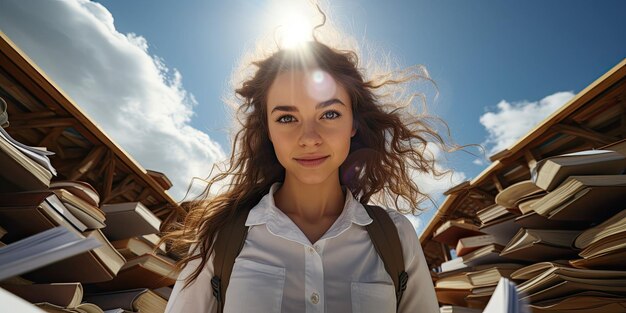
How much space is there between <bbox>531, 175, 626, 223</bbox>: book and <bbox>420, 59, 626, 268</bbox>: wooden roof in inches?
13.2

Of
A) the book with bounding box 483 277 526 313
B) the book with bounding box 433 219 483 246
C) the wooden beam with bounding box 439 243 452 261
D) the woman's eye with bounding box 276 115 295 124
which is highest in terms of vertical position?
the wooden beam with bounding box 439 243 452 261

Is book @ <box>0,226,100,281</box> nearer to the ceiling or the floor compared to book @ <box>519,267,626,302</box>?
nearer to the floor

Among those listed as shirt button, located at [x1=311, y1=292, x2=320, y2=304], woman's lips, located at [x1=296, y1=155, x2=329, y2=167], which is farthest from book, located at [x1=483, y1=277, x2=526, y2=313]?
woman's lips, located at [x1=296, y1=155, x2=329, y2=167]

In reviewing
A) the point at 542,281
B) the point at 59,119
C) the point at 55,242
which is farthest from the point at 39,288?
the point at 542,281

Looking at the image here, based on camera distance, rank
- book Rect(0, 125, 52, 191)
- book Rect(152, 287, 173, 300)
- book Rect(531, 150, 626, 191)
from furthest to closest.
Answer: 1. book Rect(152, 287, 173, 300)
2. book Rect(531, 150, 626, 191)
3. book Rect(0, 125, 52, 191)

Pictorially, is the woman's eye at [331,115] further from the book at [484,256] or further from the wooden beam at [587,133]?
the book at [484,256]

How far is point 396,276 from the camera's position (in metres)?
1.39

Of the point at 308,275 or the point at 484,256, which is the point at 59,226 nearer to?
the point at 308,275

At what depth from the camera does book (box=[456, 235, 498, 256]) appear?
2427 mm

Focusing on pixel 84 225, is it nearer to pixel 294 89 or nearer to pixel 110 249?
pixel 110 249

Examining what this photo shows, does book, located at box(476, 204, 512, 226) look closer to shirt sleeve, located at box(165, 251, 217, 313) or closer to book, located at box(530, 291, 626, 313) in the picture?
book, located at box(530, 291, 626, 313)

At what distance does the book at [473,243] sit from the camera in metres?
2.43

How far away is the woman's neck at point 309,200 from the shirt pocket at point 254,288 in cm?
34

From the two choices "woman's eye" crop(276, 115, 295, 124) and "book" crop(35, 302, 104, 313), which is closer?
"book" crop(35, 302, 104, 313)
